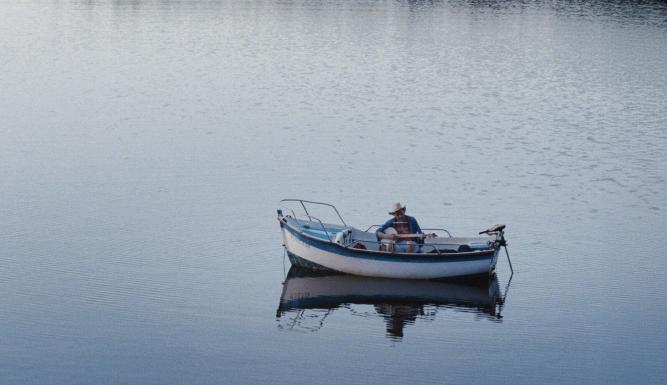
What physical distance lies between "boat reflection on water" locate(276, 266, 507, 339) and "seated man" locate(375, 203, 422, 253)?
28.9 inches

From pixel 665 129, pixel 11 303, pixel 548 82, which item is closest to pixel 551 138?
pixel 665 129

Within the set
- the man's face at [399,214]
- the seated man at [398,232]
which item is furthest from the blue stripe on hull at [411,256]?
the man's face at [399,214]

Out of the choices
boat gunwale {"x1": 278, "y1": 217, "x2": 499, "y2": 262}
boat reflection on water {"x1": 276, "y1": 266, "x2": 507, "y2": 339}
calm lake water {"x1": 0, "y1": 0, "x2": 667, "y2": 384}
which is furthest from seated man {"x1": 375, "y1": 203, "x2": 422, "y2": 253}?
calm lake water {"x1": 0, "y1": 0, "x2": 667, "y2": 384}

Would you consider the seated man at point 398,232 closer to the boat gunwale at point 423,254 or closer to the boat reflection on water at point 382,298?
the boat gunwale at point 423,254

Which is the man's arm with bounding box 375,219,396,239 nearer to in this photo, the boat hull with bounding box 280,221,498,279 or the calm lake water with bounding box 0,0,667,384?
the boat hull with bounding box 280,221,498,279

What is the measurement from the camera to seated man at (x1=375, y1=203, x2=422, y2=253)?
23.5m

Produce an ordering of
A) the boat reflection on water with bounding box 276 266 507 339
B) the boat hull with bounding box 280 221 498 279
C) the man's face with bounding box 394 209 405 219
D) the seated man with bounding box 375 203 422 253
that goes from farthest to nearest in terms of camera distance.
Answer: the man's face with bounding box 394 209 405 219, the seated man with bounding box 375 203 422 253, the boat hull with bounding box 280 221 498 279, the boat reflection on water with bounding box 276 266 507 339

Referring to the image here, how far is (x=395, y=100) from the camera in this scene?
151ft

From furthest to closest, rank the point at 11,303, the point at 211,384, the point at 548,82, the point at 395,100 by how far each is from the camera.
Answer: the point at 548,82 → the point at 395,100 → the point at 11,303 → the point at 211,384

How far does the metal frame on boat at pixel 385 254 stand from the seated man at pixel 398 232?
194 millimetres

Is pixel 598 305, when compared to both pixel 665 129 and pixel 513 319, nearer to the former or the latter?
pixel 513 319

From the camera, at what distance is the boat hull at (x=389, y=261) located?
23.2 metres

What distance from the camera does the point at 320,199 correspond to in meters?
29.5

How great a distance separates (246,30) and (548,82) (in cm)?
2558
